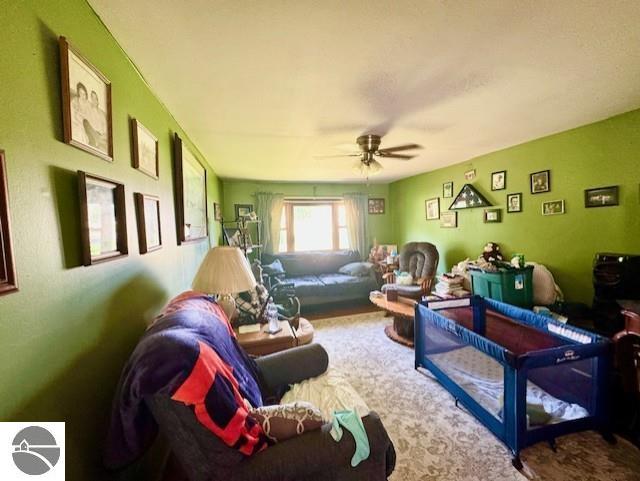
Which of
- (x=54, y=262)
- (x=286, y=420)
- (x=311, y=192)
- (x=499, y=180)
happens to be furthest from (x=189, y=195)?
(x=499, y=180)

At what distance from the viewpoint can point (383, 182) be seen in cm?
557

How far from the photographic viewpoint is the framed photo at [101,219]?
865mm

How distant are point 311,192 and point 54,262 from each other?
4.75 meters

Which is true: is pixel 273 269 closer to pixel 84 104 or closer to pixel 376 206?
pixel 376 206

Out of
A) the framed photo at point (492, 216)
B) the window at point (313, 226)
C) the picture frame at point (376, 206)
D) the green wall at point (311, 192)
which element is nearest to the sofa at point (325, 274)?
the window at point (313, 226)

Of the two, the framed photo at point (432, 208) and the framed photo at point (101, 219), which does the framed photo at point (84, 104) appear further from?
the framed photo at point (432, 208)

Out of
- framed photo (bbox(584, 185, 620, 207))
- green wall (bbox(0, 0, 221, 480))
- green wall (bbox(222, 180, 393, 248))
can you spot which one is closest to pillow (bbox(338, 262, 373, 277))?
green wall (bbox(222, 180, 393, 248))

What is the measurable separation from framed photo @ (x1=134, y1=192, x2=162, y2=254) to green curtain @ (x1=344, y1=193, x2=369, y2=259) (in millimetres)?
4216

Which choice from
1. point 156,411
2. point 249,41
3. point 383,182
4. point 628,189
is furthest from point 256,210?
point 628,189

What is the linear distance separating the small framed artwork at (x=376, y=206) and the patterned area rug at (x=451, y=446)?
3.65 m

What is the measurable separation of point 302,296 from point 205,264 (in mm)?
2767

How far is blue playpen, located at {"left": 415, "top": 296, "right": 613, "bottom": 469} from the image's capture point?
1.52 metres

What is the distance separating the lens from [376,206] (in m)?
5.69

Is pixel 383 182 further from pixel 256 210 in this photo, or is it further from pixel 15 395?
pixel 15 395
